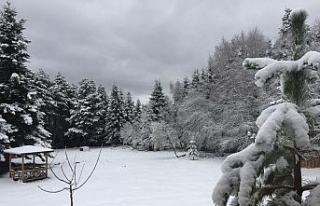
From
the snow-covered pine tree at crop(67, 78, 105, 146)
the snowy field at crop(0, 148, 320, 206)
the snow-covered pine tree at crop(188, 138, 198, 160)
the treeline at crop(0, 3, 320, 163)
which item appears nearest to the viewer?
the snowy field at crop(0, 148, 320, 206)

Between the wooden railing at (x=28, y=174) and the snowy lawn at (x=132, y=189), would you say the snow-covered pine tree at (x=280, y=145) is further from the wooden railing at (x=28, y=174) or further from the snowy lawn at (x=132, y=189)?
the wooden railing at (x=28, y=174)

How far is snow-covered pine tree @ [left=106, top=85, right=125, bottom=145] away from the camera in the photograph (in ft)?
130

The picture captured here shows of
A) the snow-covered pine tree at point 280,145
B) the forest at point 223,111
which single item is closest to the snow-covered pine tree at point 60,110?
the forest at point 223,111

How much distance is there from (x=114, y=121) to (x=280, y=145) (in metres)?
38.8

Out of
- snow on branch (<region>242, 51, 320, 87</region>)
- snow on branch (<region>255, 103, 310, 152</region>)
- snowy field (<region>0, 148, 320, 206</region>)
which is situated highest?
snow on branch (<region>242, 51, 320, 87</region>)

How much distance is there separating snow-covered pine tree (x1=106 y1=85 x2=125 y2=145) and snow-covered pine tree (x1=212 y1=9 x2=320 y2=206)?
38151 millimetres

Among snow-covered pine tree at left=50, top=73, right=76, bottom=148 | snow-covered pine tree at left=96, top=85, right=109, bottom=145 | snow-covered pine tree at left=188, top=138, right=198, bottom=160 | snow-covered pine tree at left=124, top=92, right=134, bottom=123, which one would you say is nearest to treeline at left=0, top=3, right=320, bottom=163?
snow-covered pine tree at left=188, top=138, right=198, bottom=160

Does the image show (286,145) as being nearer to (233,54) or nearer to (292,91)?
(292,91)

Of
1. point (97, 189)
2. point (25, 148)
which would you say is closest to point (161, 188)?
point (97, 189)

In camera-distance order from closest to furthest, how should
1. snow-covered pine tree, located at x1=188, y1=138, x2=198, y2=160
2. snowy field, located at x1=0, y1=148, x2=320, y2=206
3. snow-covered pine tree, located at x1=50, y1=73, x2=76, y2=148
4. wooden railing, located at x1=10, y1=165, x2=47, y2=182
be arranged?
snowy field, located at x1=0, y1=148, x2=320, y2=206, wooden railing, located at x1=10, y1=165, x2=47, y2=182, snow-covered pine tree, located at x1=188, y1=138, x2=198, y2=160, snow-covered pine tree, located at x1=50, y1=73, x2=76, y2=148

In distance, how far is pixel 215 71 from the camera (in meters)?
27.0

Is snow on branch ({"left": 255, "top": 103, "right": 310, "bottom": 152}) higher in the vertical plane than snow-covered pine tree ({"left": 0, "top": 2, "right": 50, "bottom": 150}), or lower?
lower

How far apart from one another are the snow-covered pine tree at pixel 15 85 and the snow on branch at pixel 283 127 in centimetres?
1886

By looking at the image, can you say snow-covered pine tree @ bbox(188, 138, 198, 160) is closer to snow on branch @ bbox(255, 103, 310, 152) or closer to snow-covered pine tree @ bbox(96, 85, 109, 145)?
snow-covered pine tree @ bbox(96, 85, 109, 145)
